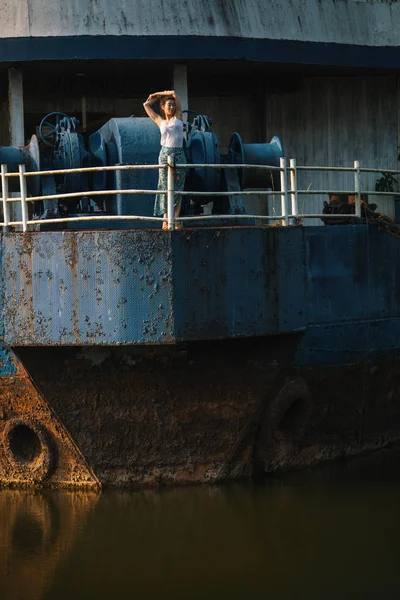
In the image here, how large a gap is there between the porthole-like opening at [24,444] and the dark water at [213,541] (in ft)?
1.39

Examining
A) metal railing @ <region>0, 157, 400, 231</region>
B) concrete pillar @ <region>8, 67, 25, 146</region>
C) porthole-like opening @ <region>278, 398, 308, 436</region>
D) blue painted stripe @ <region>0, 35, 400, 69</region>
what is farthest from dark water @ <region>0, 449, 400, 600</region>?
blue painted stripe @ <region>0, 35, 400, 69</region>

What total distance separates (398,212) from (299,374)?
21.2ft

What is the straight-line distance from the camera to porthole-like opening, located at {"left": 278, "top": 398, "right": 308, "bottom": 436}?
14359mm

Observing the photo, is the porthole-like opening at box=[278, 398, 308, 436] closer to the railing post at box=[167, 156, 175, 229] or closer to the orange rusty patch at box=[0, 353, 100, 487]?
the orange rusty patch at box=[0, 353, 100, 487]

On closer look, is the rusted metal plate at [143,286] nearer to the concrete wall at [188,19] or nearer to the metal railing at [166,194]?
the metal railing at [166,194]

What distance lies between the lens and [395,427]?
16.1m

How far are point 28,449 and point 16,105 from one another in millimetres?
6605

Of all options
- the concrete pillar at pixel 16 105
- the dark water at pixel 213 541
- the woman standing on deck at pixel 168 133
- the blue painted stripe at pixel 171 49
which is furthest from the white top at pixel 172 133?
the concrete pillar at pixel 16 105

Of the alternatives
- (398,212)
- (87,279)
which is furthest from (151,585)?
(398,212)

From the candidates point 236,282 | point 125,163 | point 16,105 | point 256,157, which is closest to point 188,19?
point 16,105

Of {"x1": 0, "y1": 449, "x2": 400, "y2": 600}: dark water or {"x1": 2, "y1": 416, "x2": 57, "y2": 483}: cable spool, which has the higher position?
{"x1": 2, "y1": 416, "x2": 57, "y2": 483}: cable spool

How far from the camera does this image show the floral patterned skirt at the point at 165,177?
44.7 feet

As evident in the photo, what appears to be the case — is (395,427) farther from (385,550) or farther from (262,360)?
(385,550)

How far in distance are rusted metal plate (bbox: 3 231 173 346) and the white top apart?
1.58 m
